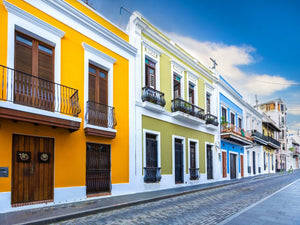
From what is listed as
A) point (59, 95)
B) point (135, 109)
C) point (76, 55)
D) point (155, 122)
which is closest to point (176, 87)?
point (155, 122)

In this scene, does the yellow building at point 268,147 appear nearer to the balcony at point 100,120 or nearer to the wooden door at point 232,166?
the wooden door at point 232,166

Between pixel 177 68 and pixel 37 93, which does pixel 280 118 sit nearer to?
pixel 177 68

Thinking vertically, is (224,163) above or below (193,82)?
below

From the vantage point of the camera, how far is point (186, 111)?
→ 52.9 feet

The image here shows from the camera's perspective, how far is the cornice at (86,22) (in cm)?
948

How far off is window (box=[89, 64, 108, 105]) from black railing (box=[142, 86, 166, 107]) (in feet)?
7.71

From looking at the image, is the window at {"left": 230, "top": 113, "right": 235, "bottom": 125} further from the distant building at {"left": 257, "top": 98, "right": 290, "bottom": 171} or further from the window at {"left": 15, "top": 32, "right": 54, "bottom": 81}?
the distant building at {"left": 257, "top": 98, "right": 290, "bottom": 171}

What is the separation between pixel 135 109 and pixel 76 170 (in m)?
4.27

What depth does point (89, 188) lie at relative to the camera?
33.4 feet

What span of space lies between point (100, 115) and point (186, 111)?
671 cm

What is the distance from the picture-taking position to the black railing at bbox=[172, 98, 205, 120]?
611 inches

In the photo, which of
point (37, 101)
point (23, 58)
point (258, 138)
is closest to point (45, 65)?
point (23, 58)

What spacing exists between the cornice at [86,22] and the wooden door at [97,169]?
456 centimetres

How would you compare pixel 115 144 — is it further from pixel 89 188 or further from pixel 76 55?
pixel 76 55
